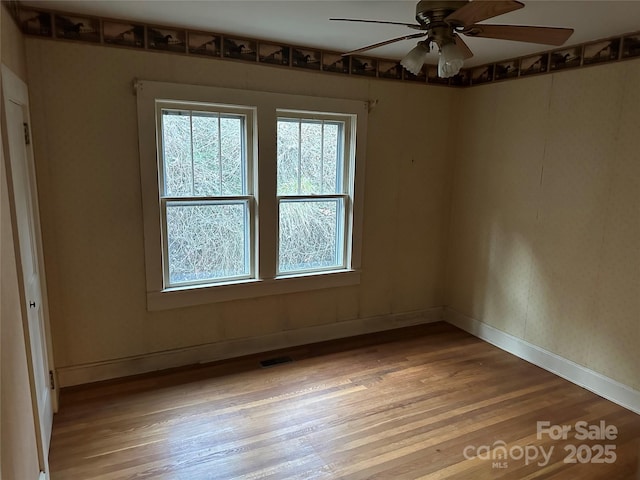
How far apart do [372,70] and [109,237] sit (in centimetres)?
251

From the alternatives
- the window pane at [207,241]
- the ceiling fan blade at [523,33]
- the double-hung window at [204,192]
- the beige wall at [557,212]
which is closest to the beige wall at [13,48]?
the double-hung window at [204,192]

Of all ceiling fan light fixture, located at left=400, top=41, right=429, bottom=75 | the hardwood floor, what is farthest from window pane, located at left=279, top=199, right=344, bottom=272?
ceiling fan light fixture, located at left=400, top=41, right=429, bottom=75

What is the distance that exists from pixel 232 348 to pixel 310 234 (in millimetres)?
1165

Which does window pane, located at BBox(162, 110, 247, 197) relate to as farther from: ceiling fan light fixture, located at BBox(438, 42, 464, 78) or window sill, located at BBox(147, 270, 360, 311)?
ceiling fan light fixture, located at BBox(438, 42, 464, 78)

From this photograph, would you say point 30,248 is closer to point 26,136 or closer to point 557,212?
point 26,136

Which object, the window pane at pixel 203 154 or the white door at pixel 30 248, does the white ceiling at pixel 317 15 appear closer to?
the window pane at pixel 203 154

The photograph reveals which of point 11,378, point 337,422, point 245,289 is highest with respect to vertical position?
point 11,378

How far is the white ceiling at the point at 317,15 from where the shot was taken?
7.71ft

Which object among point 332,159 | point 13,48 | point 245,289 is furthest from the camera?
point 332,159

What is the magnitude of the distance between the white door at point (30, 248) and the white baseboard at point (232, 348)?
1.30ft

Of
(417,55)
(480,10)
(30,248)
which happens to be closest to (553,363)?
(417,55)

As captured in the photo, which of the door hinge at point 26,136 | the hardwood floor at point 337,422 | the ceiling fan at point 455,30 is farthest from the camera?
the door hinge at point 26,136

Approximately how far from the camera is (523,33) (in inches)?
75.2

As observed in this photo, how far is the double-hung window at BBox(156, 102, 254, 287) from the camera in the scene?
10.2 feet
